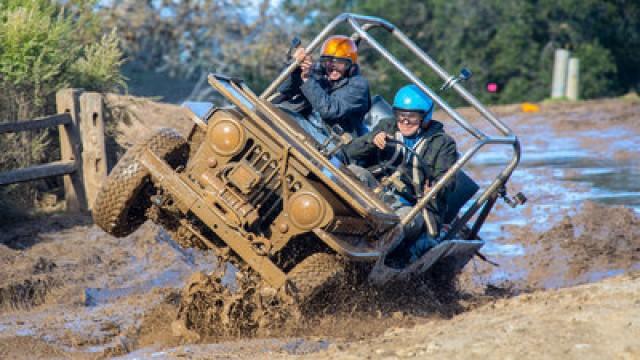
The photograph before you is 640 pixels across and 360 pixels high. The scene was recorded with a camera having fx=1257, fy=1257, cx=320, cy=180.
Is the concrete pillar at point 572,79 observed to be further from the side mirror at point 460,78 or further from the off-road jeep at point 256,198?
the off-road jeep at point 256,198

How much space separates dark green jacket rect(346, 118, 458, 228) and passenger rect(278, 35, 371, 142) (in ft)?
0.91

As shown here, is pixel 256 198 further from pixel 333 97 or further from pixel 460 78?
pixel 460 78

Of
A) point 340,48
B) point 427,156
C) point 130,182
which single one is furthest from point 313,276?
point 340,48

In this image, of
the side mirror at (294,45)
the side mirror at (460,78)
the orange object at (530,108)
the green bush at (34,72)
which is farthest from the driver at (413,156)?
the orange object at (530,108)

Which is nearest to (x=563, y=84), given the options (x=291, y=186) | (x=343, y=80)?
(x=343, y=80)

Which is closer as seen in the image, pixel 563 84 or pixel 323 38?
pixel 323 38

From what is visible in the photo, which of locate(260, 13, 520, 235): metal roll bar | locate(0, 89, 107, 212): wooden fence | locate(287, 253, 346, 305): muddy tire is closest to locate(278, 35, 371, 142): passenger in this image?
locate(260, 13, 520, 235): metal roll bar

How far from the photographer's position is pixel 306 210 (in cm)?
740

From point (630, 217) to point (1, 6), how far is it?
7.02 m

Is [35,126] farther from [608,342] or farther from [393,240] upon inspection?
[608,342]

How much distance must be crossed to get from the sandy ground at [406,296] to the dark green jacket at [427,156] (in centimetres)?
68

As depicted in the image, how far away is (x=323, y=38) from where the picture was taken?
917 centimetres

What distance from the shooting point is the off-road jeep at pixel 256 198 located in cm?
757

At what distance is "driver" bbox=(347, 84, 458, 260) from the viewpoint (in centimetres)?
875
